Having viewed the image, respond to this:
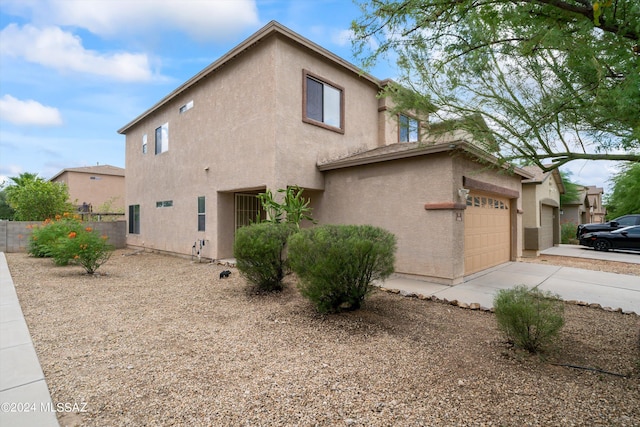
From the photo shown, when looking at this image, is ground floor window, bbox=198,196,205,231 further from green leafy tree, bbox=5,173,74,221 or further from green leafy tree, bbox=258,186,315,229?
green leafy tree, bbox=5,173,74,221

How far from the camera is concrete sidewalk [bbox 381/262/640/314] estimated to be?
21.6 feet

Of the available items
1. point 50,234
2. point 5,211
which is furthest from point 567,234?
point 5,211

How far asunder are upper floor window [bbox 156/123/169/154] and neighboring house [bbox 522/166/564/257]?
15.7 m

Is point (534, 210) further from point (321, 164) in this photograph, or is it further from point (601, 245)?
point (321, 164)

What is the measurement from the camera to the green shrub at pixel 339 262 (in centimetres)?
489

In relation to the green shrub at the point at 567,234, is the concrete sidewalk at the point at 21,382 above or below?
below

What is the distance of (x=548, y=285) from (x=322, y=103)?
802cm

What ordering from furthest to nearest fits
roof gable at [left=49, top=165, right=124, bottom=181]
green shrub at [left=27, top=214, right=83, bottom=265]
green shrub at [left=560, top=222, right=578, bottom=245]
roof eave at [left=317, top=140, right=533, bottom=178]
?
roof gable at [left=49, top=165, right=124, bottom=181] < green shrub at [left=560, top=222, right=578, bottom=245] < green shrub at [left=27, top=214, right=83, bottom=265] < roof eave at [left=317, top=140, right=533, bottom=178]

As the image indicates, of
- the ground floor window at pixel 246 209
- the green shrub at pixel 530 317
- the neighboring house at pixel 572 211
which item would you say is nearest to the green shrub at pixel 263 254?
the green shrub at pixel 530 317

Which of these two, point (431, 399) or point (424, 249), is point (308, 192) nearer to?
point (424, 249)

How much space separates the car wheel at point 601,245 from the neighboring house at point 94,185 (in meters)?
32.0

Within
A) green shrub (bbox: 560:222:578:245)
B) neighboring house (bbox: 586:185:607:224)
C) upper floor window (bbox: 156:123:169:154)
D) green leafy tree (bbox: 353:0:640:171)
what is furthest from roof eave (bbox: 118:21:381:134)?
neighboring house (bbox: 586:185:607:224)

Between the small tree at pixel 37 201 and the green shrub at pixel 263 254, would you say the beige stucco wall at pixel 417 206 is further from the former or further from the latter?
the small tree at pixel 37 201

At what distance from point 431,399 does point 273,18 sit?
9.45m
